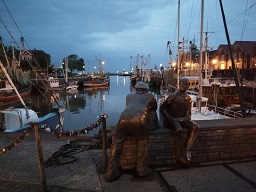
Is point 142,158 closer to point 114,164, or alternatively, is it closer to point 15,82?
point 114,164

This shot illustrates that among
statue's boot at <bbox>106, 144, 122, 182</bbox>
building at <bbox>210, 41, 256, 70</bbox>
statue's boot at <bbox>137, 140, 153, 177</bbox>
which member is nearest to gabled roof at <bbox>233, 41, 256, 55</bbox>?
building at <bbox>210, 41, 256, 70</bbox>

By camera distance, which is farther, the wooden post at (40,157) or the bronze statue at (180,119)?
the bronze statue at (180,119)

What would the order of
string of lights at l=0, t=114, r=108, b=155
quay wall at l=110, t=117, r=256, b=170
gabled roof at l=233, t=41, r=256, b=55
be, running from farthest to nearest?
gabled roof at l=233, t=41, r=256, b=55, quay wall at l=110, t=117, r=256, b=170, string of lights at l=0, t=114, r=108, b=155

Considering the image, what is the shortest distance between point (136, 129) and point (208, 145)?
1.99 metres

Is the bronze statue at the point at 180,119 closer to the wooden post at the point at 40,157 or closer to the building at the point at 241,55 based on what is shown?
the wooden post at the point at 40,157

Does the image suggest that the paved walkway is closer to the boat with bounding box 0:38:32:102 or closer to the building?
the boat with bounding box 0:38:32:102

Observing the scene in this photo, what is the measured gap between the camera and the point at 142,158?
449cm

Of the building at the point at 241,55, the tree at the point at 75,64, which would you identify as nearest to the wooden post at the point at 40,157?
the building at the point at 241,55

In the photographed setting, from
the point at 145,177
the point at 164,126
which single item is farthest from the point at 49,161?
the point at 164,126

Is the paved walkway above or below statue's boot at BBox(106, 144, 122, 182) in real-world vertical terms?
below

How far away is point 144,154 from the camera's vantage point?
4.48 m

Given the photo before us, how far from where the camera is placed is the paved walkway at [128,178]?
4.16 metres

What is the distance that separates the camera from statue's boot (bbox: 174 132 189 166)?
15.6 ft

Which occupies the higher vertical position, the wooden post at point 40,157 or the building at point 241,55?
the building at point 241,55
